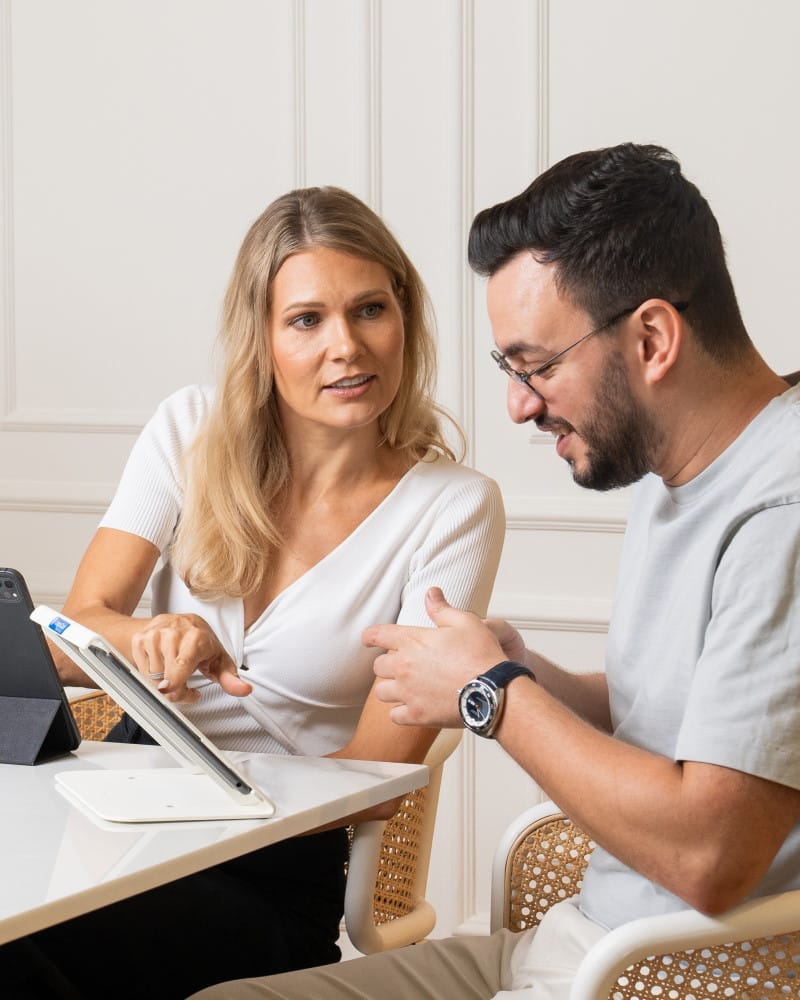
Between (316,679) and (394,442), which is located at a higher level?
(394,442)

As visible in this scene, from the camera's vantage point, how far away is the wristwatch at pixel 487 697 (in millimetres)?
1307

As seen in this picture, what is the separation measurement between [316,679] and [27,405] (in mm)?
1748

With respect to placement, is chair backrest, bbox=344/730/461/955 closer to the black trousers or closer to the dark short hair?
the black trousers

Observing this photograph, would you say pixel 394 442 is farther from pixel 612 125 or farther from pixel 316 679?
pixel 612 125

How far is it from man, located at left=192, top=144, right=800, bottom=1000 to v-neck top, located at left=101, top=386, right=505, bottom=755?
40 centimetres

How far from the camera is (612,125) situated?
2812 mm

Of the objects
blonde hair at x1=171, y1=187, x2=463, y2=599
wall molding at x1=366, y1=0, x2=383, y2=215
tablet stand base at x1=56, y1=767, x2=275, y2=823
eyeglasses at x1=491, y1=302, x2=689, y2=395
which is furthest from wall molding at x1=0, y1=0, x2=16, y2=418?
eyeglasses at x1=491, y1=302, x2=689, y2=395

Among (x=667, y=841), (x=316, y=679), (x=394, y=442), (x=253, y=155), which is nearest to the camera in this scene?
(x=667, y=841)

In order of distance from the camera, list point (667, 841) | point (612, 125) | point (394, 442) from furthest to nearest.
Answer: point (612, 125)
point (394, 442)
point (667, 841)

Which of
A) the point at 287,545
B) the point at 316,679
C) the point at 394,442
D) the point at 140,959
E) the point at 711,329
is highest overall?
the point at 711,329

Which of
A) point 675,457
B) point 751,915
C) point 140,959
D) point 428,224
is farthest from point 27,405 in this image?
point 751,915

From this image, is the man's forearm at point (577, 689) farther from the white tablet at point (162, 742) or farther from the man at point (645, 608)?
the white tablet at point (162, 742)

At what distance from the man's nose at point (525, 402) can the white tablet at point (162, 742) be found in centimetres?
46

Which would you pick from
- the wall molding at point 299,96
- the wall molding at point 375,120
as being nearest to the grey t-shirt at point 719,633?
the wall molding at point 375,120
